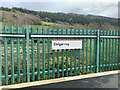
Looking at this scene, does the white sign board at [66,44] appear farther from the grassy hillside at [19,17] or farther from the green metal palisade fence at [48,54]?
the grassy hillside at [19,17]

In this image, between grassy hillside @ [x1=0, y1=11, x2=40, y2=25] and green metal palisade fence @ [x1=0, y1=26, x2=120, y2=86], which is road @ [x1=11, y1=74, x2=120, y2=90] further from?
grassy hillside @ [x1=0, y1=11, x2=40, y2=25]

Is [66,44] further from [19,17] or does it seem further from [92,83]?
[19,17]

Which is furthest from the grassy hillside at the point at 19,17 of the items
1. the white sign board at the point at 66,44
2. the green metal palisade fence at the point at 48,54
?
the white sign board at the point at 66,44

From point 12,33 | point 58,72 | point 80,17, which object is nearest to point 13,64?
point 12,33

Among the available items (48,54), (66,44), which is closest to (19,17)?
(66,44)

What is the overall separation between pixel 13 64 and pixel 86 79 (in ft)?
7.41

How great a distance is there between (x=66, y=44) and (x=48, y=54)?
0.75 meters

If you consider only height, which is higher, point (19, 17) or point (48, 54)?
point (19, 17)

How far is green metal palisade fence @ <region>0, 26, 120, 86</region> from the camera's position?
24.8 feet

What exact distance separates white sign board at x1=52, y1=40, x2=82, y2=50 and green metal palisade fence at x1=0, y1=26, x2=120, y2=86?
109 mm

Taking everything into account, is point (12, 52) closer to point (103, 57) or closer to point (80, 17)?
point (103, 57)

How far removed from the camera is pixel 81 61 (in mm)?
9234

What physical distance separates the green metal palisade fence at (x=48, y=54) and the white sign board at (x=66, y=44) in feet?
0.36

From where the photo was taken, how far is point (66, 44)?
8.59 m
